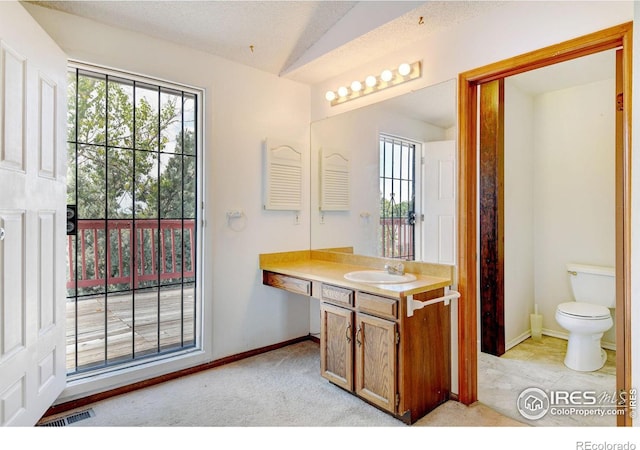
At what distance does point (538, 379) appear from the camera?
2.43 m

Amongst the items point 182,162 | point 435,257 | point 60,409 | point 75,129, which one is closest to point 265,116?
point 182,162

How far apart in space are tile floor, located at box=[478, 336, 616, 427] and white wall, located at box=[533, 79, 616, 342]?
0.44 meters

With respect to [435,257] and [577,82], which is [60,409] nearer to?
[435,257]

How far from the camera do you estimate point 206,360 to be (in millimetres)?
2609

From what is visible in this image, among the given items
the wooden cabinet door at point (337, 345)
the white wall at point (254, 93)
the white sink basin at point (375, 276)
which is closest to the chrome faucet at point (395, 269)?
the white sink basin at point (375, 276)

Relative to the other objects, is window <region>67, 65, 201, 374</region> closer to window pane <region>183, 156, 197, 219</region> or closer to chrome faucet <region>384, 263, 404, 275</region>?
window pane <region>183, 156, 197, 219</region>

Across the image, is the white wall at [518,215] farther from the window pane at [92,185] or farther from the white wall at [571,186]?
the window pane at [92,185]

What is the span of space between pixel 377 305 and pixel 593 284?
2.07m

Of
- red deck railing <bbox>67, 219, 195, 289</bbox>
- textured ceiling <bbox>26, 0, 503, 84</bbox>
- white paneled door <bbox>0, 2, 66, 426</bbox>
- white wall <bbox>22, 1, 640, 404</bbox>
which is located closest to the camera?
white paneled door <bbox>0, 2, 66, 426</bbox>

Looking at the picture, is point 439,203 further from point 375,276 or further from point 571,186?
point 571,186

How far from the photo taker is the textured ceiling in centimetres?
202

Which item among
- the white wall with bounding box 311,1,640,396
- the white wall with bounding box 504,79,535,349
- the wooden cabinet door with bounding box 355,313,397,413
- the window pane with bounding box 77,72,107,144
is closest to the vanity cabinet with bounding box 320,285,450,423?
the wooden cabinet door with bounding box 355,313,397,413

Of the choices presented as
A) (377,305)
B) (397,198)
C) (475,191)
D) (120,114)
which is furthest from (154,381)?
(475,191)

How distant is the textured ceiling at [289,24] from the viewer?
202 cm
